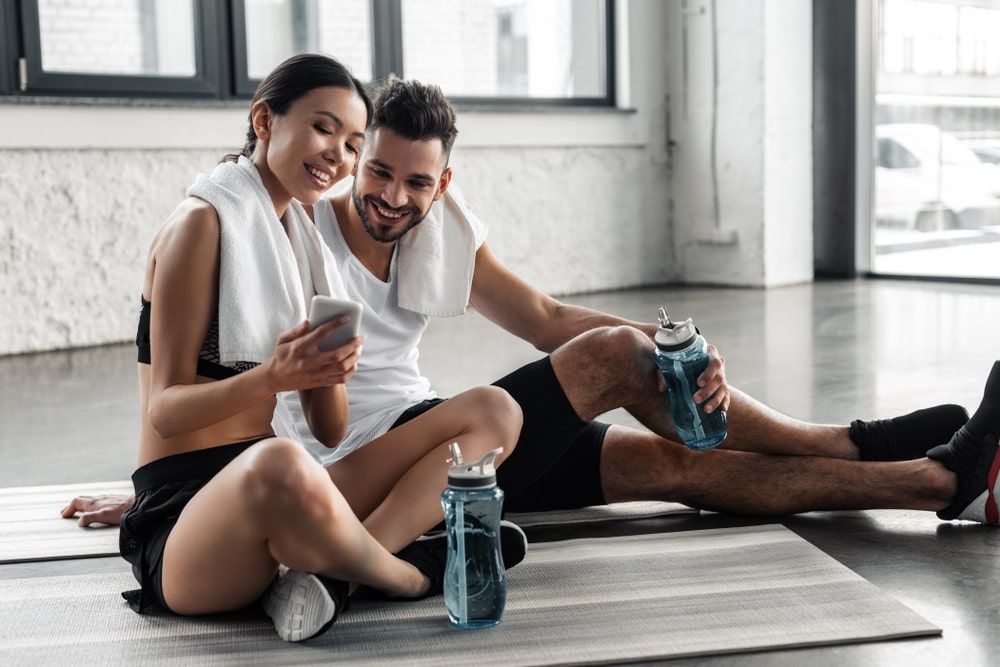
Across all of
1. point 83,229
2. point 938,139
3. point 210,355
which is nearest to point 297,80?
point 210,355

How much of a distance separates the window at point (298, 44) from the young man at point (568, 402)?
9.18 ft

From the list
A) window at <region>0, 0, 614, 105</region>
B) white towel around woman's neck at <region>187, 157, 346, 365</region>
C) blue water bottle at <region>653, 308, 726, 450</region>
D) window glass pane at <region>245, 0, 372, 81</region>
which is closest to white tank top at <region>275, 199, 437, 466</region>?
white towel around woman's neck at <region>187, 157, 346, 365</region>

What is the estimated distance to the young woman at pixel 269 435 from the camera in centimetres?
147

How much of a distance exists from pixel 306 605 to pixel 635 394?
26.9 inches

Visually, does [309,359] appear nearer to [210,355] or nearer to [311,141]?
[210,355]

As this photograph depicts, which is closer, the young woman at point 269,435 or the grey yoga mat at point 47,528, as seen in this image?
the young woman at point 269,435

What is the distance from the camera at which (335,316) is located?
1.43 meters

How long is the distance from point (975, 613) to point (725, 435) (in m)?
0.50

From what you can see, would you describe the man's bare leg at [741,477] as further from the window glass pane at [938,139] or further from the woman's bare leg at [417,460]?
the window glass pane at [938,139]

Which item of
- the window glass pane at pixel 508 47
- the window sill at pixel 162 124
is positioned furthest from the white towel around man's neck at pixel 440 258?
the window glass pane at pixel 508 47

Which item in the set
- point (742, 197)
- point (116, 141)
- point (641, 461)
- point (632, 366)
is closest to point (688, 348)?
point (632, 366)

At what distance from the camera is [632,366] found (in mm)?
1936

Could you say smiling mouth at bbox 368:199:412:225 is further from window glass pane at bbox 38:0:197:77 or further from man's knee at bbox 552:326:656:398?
window glass pane at bbox 38:0:197:77

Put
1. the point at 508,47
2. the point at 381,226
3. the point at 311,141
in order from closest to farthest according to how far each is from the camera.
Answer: the point at 311,141, the point at 381,226, the point at 508,47
